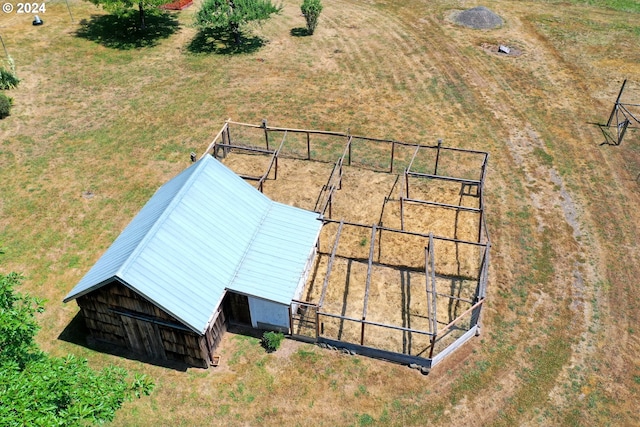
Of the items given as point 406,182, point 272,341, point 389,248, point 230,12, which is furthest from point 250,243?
point 230,12

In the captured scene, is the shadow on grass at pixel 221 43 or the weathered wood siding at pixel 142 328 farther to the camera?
the shadow on grass at pixel 221 43

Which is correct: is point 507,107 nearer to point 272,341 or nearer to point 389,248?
point 389,248

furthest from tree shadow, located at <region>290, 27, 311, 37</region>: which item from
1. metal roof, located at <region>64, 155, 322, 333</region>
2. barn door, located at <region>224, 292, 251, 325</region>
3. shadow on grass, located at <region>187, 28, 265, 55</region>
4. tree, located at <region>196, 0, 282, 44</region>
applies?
barn door, located at <region>224, 292, 251, 325</region>

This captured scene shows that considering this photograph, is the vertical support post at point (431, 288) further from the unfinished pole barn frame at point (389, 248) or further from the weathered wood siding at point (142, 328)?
the weathered wood siding at point (142, 328)

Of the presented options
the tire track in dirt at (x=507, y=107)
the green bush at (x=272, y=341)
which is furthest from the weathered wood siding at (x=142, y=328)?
the tire track in dirt at (x=507, y=107)

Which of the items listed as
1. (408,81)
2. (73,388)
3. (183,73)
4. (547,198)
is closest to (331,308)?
(73,388)

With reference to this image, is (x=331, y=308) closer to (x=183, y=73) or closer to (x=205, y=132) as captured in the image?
(x=205, y=132)
